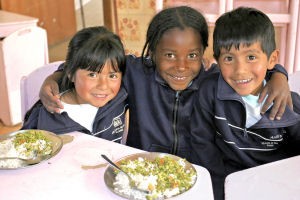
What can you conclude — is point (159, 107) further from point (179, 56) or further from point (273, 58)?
point (273, 58)

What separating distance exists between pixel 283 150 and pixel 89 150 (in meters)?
0.75

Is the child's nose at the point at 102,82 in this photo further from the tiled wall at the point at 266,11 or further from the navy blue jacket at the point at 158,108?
the tiled wall at the point at 266,11

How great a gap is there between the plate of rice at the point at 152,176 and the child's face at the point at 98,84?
417 mm

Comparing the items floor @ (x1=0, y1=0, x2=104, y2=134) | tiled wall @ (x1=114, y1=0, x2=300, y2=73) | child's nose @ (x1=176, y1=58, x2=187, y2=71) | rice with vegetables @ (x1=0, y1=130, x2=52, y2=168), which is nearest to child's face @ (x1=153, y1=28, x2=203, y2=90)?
child's nose @ (x1=176, y1=58, x2=187, y2=71)

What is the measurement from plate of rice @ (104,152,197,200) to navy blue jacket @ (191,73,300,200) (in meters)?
0.45

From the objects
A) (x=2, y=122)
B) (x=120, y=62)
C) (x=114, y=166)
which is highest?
(x=120, y=62)

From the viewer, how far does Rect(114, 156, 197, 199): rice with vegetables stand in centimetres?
92

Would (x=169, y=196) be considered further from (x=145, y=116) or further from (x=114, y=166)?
(x=145, y=116)

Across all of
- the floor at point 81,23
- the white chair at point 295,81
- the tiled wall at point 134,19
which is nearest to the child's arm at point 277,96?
the white chair at point 295,81

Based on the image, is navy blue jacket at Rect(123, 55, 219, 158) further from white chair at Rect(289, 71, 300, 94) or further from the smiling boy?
white chair at Rect(289, 71, 300, 94)

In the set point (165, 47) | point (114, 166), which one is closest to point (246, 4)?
point (165, 47)

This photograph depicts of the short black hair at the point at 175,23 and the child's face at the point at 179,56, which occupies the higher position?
the short black hair at the point at 175,23

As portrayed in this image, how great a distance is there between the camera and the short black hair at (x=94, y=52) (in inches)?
55.4

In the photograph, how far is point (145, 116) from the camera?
1.58 meters
